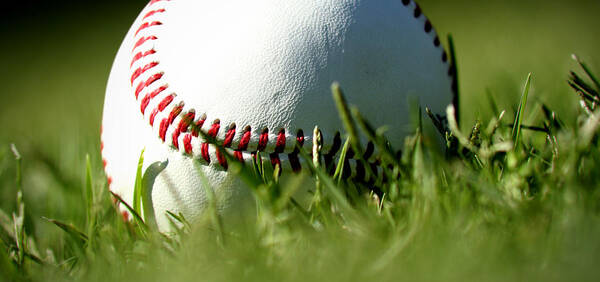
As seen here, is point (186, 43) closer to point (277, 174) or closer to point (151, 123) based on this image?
point (151, 123)

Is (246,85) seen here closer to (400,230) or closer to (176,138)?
(176,138)

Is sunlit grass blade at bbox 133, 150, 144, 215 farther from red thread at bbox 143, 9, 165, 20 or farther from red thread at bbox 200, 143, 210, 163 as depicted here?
red thread at bbox 143, 9, 165, 20

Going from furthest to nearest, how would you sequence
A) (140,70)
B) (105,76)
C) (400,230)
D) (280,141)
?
1. (105,76)
2. (140,70)
3. (280,141)
4. (400,230)

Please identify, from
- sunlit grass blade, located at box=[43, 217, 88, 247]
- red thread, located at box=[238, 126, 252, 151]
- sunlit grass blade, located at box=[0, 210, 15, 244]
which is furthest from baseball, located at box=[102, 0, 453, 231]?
sunlit grass blade, located at box=[0, 210, 15, 244]

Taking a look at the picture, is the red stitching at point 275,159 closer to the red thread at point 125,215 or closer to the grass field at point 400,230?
the grass field at point 400,230

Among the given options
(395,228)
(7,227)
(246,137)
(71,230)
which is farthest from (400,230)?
(7,227)

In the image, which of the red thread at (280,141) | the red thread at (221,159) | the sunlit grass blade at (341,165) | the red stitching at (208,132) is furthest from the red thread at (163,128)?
the sunlit grass blade at (341,165)
